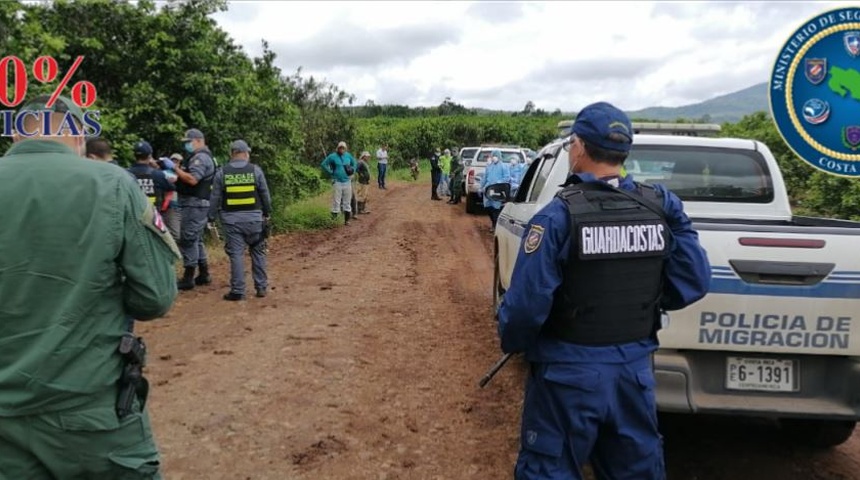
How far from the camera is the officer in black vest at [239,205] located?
775 centimetres

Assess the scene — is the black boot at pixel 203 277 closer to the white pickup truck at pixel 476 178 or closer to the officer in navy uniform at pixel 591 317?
the officer in navy uniform at pixel 591 317

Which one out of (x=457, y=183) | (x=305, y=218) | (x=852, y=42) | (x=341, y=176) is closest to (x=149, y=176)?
(x=305, y=218)

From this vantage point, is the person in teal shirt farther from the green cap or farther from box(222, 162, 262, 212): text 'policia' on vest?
the green cap

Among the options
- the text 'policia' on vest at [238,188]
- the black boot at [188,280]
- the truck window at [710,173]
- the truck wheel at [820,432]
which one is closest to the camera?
the truck wheel at [820,432]

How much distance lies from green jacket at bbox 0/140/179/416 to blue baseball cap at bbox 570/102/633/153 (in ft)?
5.30

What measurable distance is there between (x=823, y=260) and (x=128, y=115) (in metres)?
9.88

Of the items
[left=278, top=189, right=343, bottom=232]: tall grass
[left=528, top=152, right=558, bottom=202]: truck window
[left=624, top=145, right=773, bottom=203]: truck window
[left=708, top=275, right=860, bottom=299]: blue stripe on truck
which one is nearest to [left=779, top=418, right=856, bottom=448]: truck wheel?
[left=708, top=275, right=860, bottom=299]: blue stripe on truck

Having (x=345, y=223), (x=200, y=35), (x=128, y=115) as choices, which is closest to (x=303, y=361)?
(x=128, y=115)

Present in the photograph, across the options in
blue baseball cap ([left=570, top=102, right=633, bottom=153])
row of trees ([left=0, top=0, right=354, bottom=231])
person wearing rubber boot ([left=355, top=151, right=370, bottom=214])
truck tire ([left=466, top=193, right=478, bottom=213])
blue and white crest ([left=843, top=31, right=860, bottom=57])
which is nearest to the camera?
blue baseball cap ([left=570, top=102, right=633, bottom=153])

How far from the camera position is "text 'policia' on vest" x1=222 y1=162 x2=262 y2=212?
773cm

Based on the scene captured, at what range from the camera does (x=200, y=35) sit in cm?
1145

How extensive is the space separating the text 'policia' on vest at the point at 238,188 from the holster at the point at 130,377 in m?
5.61

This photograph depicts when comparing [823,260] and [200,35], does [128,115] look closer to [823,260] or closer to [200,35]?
[200,35]

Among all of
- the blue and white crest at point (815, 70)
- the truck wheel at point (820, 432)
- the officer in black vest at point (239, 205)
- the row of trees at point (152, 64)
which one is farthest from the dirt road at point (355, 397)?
the blue and white crest at point (815, 70)
